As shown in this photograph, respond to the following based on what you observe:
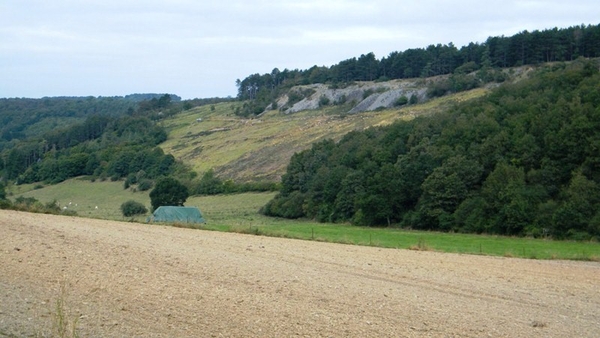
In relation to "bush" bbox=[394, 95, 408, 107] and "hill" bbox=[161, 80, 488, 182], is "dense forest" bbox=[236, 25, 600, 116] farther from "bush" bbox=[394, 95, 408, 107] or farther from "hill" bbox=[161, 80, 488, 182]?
"bush" bbox=[394, 95, 408, 107]

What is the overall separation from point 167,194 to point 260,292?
2312 inches

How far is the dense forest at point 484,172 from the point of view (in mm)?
51312

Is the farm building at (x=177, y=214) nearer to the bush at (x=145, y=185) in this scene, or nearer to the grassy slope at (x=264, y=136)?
the grassy slope at (x=264, y=136)

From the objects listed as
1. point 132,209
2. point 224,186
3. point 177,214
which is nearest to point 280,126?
point 224,186

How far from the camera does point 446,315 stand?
42.7 ft

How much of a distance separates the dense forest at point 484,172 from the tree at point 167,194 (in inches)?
411

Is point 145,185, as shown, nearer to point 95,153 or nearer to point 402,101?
point 95,153

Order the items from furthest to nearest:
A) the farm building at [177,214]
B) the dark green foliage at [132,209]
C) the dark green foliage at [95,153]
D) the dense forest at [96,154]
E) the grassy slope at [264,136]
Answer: the dark green foliage at [95,153]
the dense forest at [96,154]
the grassy slope at [264,136]
the dark green foliage at [132,209]
the farm building at [177,214]

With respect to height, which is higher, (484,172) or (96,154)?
(96,154)

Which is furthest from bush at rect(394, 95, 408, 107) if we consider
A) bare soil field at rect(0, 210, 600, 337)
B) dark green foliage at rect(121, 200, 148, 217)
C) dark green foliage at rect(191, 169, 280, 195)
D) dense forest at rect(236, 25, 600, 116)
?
bare soil field at rect(0, 210, 600, 337)

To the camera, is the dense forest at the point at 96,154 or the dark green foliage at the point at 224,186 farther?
the dense forest at the point at 96,154

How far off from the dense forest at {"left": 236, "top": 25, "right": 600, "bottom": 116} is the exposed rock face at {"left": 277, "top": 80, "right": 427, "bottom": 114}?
4.51 meters

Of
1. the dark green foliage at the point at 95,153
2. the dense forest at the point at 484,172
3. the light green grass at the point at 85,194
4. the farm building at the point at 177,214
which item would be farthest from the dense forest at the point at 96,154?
the farm building at the point at 177,214

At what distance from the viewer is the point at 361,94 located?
142875 mm
